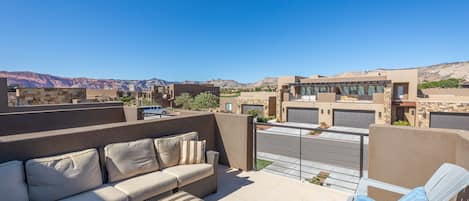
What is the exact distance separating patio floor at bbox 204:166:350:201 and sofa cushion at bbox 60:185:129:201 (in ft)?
4.00

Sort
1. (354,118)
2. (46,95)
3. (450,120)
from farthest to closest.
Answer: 1. (354,118)
2. (450,120)
3. (46,95)

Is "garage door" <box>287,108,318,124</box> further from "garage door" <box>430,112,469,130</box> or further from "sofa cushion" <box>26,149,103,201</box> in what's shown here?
"sofa cushion" <box>26,149,103,201</box>

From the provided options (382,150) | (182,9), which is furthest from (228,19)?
(382,150)

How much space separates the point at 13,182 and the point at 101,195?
72cm

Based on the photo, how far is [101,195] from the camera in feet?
7.20

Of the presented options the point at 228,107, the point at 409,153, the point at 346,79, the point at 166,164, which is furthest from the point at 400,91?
the point at 166,164

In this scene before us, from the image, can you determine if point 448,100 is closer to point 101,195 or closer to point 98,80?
point 101,195

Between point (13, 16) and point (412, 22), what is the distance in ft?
85.0

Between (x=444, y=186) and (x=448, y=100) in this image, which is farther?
(x=448, y=100)

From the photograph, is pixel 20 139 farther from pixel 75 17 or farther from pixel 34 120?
pixel 75 17

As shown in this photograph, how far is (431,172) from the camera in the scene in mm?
2398

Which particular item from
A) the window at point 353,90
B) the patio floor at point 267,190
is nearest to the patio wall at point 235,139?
the patio floor at point 267,190

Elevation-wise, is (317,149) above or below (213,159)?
below

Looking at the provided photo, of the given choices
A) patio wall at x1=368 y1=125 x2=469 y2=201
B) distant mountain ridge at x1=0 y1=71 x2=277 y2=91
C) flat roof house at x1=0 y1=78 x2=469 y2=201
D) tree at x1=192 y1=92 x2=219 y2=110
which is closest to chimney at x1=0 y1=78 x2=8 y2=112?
flat roof house at x1=0 y1=78 x2=469 y2=201
